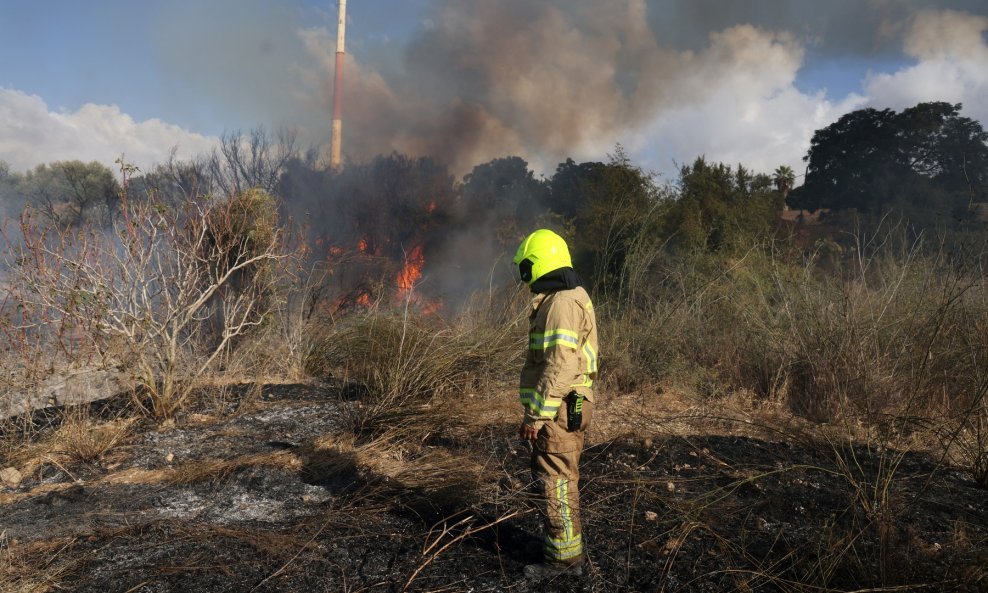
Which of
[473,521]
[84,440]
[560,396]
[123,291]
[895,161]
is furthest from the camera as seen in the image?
[895,161]

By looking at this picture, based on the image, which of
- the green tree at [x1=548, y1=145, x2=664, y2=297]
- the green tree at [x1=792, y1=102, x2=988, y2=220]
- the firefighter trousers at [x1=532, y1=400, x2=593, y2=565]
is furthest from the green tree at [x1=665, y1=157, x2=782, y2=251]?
the firefighter trousers at [x1=532, y1=400, x2=593, y2=565]

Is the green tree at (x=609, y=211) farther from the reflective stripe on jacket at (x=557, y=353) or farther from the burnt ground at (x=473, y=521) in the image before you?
the reflective stripe on jacket at (x=557, y=353)

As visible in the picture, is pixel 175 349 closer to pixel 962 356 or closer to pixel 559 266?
pixel 559 266

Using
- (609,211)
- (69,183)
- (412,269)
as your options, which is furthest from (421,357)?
Answer: (69,183)

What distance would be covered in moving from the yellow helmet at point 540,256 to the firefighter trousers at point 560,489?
660 millimetres

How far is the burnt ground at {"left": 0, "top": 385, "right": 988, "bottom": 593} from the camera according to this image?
3.04 meters

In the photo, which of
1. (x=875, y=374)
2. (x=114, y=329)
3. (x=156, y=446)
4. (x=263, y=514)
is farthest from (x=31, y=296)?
(x=875, y=374)

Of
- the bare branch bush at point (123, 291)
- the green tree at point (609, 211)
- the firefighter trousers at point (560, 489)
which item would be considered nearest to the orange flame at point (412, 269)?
the green tree at point (609, 211)

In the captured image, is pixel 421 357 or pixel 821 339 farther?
pixel 821 339

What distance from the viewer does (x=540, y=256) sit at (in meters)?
3.15

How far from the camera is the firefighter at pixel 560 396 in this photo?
303 cm

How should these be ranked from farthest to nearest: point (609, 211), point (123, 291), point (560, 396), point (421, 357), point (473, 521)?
point (609, 211) → point (123, 291) → point (421, 357) → point (473, 521) → point (560, 396)

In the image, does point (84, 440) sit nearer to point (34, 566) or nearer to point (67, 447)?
point (67, 447)

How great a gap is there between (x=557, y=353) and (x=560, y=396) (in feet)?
0.64
